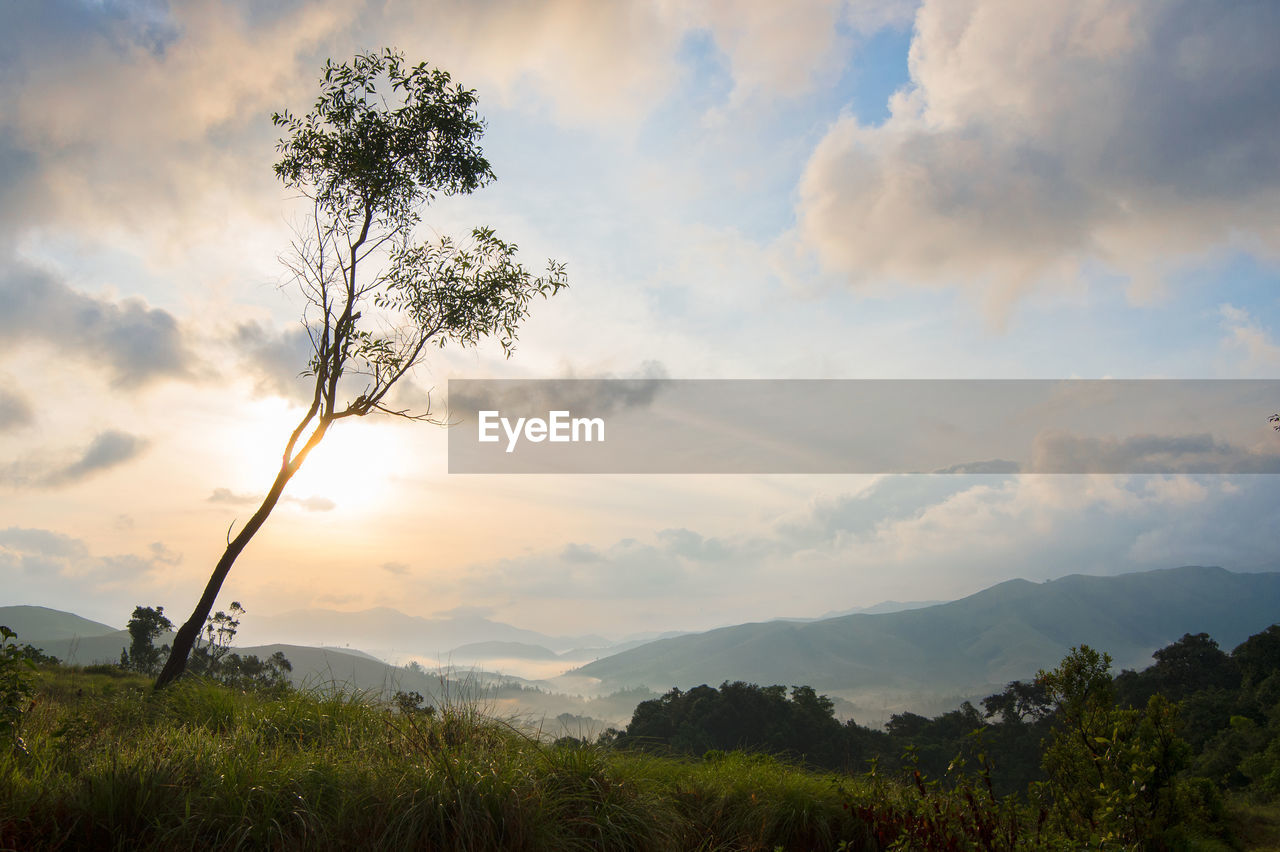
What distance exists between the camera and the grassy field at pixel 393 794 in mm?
5004

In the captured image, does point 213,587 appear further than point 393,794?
Yes

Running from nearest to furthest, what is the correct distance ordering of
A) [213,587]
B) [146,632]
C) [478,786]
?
[478,786]
[213,587]
[146,632]

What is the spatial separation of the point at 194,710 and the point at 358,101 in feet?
38.2

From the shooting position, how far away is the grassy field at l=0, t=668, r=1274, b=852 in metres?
5.00

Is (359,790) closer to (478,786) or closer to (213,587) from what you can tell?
(478,786)

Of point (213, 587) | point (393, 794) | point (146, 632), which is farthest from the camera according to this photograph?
point (146, 632)

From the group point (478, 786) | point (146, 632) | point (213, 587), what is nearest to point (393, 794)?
point (478, 786)

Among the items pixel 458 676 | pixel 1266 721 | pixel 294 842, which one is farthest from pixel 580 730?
pixel 1266 721

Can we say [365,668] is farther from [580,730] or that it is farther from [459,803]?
[459,803]

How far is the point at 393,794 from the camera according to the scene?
532 centimetres

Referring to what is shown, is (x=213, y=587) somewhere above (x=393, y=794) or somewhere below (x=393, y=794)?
above

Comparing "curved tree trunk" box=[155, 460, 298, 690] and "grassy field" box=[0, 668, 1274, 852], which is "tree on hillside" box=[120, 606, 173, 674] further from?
"grassy field" box=[0, 668, 1274, 852]

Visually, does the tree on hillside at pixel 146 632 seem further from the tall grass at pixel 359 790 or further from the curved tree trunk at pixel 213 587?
the tall grass at pixel 359 790

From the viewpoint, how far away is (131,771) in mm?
5348
